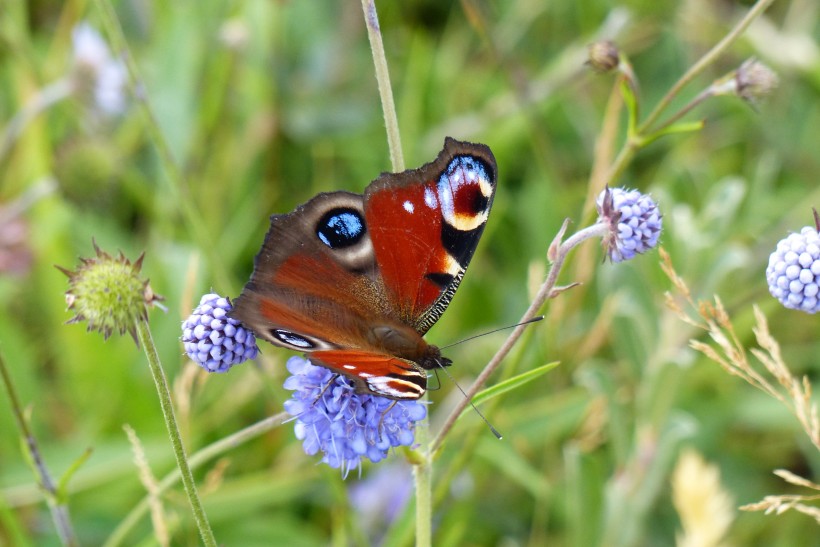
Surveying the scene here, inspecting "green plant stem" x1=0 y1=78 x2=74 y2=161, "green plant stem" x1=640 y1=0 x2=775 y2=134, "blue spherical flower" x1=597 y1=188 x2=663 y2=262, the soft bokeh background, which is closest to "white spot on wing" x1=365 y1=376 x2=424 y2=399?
"blue spherical flower" x1=597 y1=188 x2=663 y2=262

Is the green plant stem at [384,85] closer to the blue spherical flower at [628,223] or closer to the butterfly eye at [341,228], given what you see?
the butterfly eye at [341,228]

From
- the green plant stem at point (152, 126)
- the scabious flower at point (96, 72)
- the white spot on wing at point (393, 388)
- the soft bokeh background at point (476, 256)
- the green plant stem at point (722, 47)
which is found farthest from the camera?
the scabious flower at point (96, 72)

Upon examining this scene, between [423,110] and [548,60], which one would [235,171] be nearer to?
[423,110]

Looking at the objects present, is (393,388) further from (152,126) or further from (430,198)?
(152,126)

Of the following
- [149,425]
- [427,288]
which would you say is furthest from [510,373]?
[149,425]

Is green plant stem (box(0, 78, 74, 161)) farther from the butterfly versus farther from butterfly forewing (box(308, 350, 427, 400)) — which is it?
butterfly forewing (box(308, 350, 427, 400))

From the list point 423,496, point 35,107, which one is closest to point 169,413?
point 423,496

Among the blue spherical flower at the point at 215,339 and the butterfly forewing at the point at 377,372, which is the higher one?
the blue spherical flower at the point at 215,339

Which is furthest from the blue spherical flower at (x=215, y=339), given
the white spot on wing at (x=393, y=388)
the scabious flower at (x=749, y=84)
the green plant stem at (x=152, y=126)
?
the scabious flower at (x=749, y=84)
